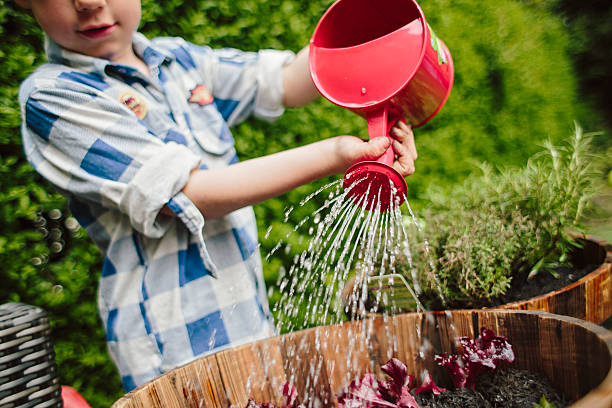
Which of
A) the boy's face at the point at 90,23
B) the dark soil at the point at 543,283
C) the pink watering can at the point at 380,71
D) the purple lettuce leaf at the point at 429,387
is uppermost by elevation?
the boy's face at the point at 90,23

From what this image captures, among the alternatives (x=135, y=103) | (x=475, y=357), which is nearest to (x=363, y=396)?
(x=475, y=357)

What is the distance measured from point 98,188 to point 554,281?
130cm

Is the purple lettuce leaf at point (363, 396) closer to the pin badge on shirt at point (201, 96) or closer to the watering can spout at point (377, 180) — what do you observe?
the watering can spout at point (377, 180)

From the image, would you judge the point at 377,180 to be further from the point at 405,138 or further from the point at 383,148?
the point at 405,138

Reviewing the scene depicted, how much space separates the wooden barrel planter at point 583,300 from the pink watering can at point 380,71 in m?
0.48

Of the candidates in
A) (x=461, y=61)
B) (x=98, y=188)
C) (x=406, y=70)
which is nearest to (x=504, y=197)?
(x=406, y=70)

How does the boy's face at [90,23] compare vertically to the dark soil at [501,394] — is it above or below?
above

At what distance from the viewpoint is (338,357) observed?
2.91 ft

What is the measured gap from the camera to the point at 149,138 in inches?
41.2

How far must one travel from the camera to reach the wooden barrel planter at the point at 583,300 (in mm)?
1094

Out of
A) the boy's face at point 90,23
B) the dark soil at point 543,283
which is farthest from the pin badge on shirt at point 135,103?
the dark soil at point 543,283

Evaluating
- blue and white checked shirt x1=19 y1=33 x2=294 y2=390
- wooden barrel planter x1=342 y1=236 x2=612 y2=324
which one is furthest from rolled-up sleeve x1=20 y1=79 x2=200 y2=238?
wooden barrel planter x1=342 y1=236 x2=612 y2=324

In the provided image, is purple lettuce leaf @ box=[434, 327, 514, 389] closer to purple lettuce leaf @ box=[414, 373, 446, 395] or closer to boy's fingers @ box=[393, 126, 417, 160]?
purple lettuce leaf @ box=[414, 373, 446, 395]

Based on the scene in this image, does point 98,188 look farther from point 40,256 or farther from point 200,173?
point 40,256
